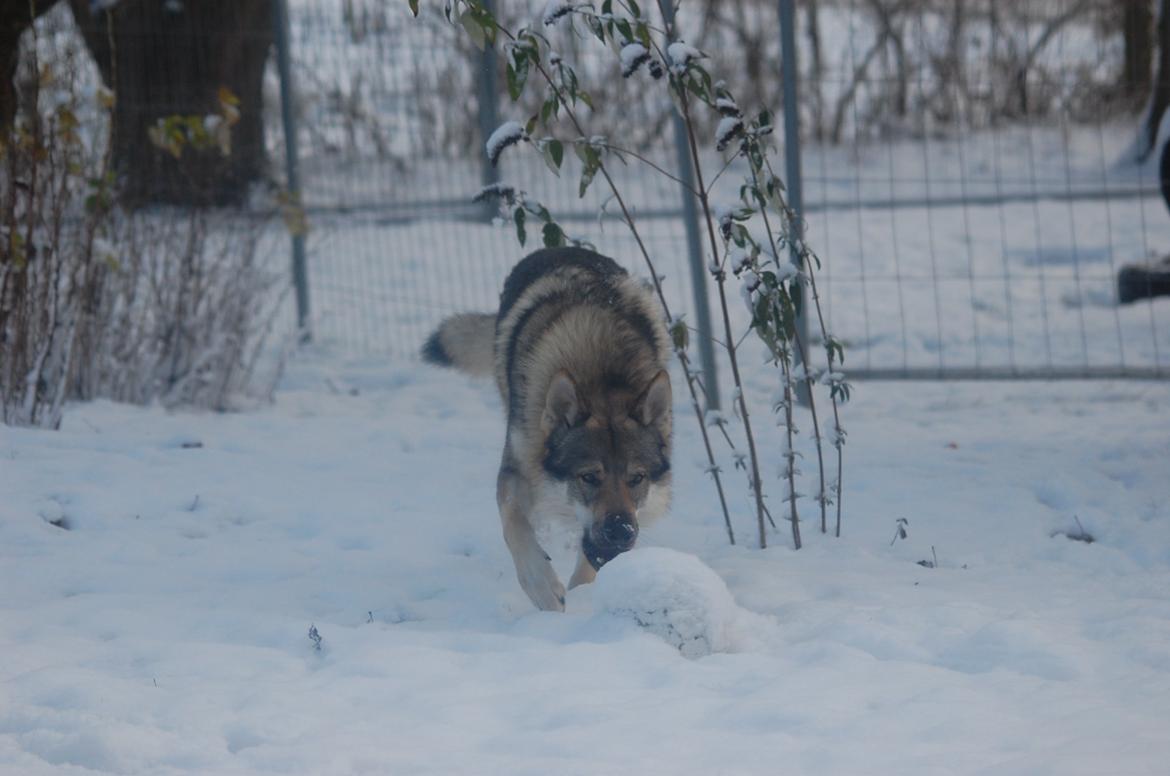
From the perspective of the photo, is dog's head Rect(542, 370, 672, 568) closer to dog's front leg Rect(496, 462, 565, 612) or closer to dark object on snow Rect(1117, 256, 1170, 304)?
dog's front leg Rect(496, 462, 565, 612)

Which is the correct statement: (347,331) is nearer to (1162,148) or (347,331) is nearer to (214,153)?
(214,153)

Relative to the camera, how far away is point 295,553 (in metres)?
4.27

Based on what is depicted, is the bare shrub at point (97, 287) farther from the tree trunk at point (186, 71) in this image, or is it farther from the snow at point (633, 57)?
the snow at point (633, 57)

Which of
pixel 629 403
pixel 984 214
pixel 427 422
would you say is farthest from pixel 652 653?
pixel 984 214

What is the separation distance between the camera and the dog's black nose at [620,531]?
3.84 m

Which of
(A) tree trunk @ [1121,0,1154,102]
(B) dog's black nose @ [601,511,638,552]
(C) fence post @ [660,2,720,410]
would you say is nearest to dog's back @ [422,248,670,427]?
(B) dog's black nose @ [601,511,638,552]

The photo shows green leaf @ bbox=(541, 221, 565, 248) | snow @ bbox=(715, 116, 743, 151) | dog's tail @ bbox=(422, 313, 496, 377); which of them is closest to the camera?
snow @ bbox=(715, 116, 743, 151)

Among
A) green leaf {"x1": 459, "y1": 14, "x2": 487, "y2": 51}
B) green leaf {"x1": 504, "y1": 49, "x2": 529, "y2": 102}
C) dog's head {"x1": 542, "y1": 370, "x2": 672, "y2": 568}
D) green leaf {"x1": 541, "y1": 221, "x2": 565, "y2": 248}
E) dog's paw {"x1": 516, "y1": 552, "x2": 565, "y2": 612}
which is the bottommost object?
dog's paw {"x1": 516, "y1": 552, "x2": 565, "y2": 612}

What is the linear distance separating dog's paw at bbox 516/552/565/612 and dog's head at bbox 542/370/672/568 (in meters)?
0.13

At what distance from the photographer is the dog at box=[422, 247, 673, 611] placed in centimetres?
394

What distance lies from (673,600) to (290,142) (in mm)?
5824

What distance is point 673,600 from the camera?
332 cm

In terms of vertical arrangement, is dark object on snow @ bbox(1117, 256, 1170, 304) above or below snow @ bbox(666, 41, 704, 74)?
below

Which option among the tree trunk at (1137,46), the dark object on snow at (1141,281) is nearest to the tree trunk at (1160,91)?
the tree trunk at (1137,46)
